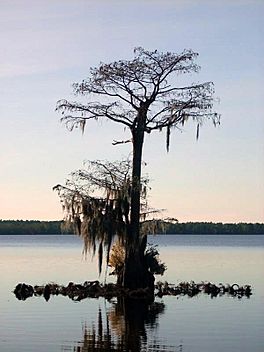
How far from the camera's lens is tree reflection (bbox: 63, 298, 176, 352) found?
736 inches

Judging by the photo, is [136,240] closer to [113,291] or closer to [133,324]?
[113,291]

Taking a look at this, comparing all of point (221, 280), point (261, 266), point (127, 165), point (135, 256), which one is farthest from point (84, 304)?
point (261, 266)

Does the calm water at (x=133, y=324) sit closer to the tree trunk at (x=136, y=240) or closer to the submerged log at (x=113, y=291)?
the submerged log at (x=113, y=291)

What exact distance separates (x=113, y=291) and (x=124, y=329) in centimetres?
876

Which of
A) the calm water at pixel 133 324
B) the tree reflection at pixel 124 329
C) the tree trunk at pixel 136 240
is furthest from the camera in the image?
the tree trunk at pixel 136 240

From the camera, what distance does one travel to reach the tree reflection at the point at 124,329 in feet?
61.4

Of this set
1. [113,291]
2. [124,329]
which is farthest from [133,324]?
[113,291]

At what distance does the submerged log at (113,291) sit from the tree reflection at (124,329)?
59.0 inches

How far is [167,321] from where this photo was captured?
2345cm

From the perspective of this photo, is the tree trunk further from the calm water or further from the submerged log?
the calm water

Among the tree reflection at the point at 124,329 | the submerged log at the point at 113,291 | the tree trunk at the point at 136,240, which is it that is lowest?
the tree reflection at the point at 124,329

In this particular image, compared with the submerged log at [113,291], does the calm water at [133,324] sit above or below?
below

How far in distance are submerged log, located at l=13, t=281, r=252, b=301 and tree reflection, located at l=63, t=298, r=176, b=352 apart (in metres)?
1.50

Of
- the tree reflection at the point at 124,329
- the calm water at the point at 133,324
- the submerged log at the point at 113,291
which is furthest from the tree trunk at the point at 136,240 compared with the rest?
the tree reflection at the point at 124,329
